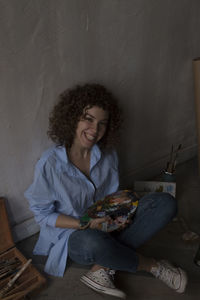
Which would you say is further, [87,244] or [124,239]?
[124,239]

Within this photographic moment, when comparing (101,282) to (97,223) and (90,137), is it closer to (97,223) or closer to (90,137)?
(97,223)

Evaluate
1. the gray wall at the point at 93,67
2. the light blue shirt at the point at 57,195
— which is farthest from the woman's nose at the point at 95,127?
the gray wall at the point at 93,67

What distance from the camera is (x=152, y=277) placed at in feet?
4.48

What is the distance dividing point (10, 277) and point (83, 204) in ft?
1.52

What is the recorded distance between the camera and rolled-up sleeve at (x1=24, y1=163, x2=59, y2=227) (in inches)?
51.8

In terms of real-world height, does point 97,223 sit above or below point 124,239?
above

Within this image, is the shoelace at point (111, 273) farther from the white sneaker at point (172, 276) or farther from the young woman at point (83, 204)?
the white sneaker at point (172, 276)

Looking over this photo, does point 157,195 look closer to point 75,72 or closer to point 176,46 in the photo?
point 75,72

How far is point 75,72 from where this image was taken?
1453 millimetres

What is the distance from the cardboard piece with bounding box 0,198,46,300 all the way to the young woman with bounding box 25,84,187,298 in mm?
93

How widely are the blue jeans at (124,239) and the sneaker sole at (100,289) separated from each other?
0.27ft

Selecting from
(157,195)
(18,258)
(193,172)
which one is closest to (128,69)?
(157,195)

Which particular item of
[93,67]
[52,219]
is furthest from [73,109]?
[52,219]

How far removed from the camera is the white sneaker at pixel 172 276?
4.20 ft
